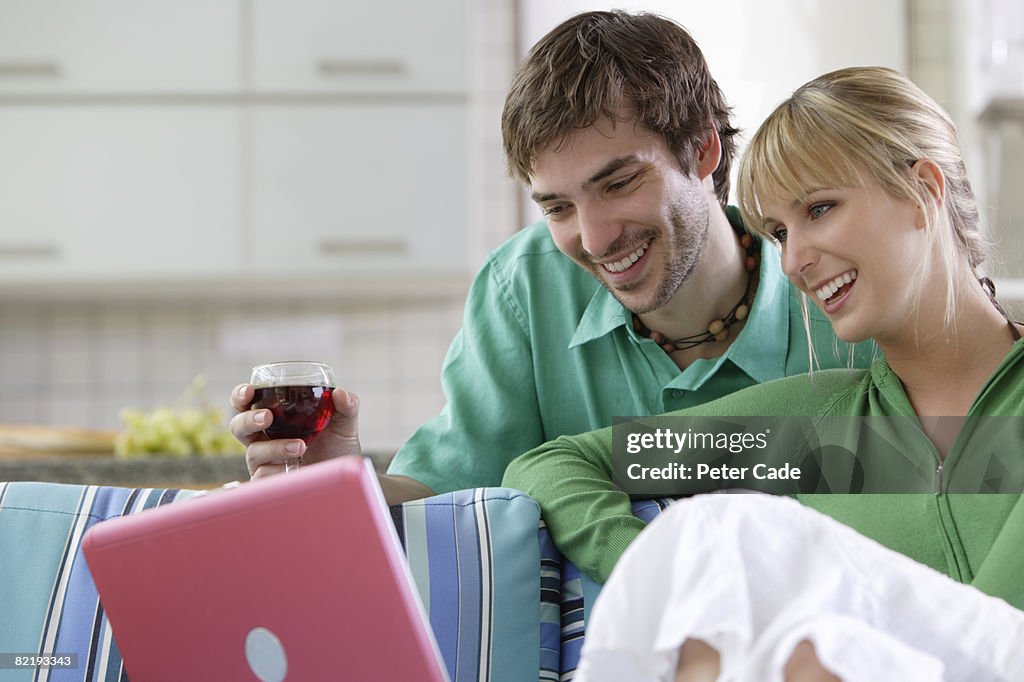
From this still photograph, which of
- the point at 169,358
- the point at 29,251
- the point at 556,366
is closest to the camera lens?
the point at 556,366

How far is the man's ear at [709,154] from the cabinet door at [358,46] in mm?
1590

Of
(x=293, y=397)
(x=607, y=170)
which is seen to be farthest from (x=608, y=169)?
(x=293, y=397)

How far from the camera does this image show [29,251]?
333cm

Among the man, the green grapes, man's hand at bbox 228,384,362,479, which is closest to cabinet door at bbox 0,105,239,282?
the green grapes

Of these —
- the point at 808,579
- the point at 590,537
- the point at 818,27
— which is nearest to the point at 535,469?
the point at 590,537

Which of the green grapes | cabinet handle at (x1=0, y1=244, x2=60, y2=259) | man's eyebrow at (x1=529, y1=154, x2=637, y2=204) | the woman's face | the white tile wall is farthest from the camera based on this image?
the white tile wall

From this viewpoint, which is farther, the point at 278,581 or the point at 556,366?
the point at 556,366

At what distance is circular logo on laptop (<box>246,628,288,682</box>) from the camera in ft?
3.60

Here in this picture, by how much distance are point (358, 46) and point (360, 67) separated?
0.20 ft

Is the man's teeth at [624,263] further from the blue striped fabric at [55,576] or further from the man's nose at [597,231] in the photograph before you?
the blue striped fabric at [55,576]

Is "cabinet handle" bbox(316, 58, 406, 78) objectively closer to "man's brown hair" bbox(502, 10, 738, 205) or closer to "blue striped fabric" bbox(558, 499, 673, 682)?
"man's brown hair" bbox(502, 10, 738, 205)

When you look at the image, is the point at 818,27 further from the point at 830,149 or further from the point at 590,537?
the point at 590,537

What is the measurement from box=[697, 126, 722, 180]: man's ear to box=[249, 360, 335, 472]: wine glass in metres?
0.79

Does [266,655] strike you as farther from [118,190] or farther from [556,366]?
[118,190]
